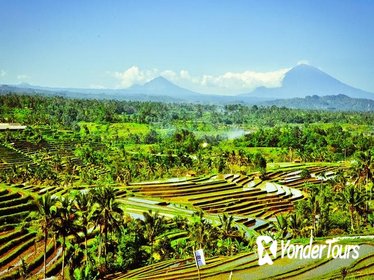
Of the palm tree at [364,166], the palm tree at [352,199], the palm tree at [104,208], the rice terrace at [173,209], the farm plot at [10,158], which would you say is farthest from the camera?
the farm plot at [10,158]

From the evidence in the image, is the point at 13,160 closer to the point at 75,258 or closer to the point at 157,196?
the point at 157,196

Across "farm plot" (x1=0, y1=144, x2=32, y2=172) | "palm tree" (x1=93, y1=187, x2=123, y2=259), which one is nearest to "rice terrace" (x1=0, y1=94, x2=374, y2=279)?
"palm tree" (x1=93, y1=187, x2=123, y2=259)

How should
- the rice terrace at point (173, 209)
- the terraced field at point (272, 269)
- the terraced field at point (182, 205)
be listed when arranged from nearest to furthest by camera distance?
the terraced field at point (272, 269), the terraced field at point (182, 205), the rice terrace at point (173, 209)

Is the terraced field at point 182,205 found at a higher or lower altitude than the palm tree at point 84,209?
lower

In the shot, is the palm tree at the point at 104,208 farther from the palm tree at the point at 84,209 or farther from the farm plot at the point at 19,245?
the farm plot at the point at 19,245

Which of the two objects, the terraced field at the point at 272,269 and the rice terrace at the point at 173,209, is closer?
the terraced field at the point at 272,269

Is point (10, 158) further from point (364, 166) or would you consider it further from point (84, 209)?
point (364, 166)

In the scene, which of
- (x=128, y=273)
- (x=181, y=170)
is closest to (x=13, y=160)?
(x=181, y=170)

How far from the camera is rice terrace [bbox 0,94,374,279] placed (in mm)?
24141

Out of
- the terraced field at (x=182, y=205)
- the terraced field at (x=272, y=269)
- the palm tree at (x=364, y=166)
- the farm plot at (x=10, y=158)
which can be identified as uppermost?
the palm tree at (x=364, y=166)

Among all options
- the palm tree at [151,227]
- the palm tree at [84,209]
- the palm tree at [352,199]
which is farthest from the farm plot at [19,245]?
the palm tree at [352,199]

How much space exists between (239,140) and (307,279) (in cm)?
9425

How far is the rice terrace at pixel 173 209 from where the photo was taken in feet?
79.2

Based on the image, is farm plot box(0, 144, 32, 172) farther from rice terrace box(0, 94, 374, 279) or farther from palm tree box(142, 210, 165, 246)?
palm tree box(142, 210, 165, 246)
